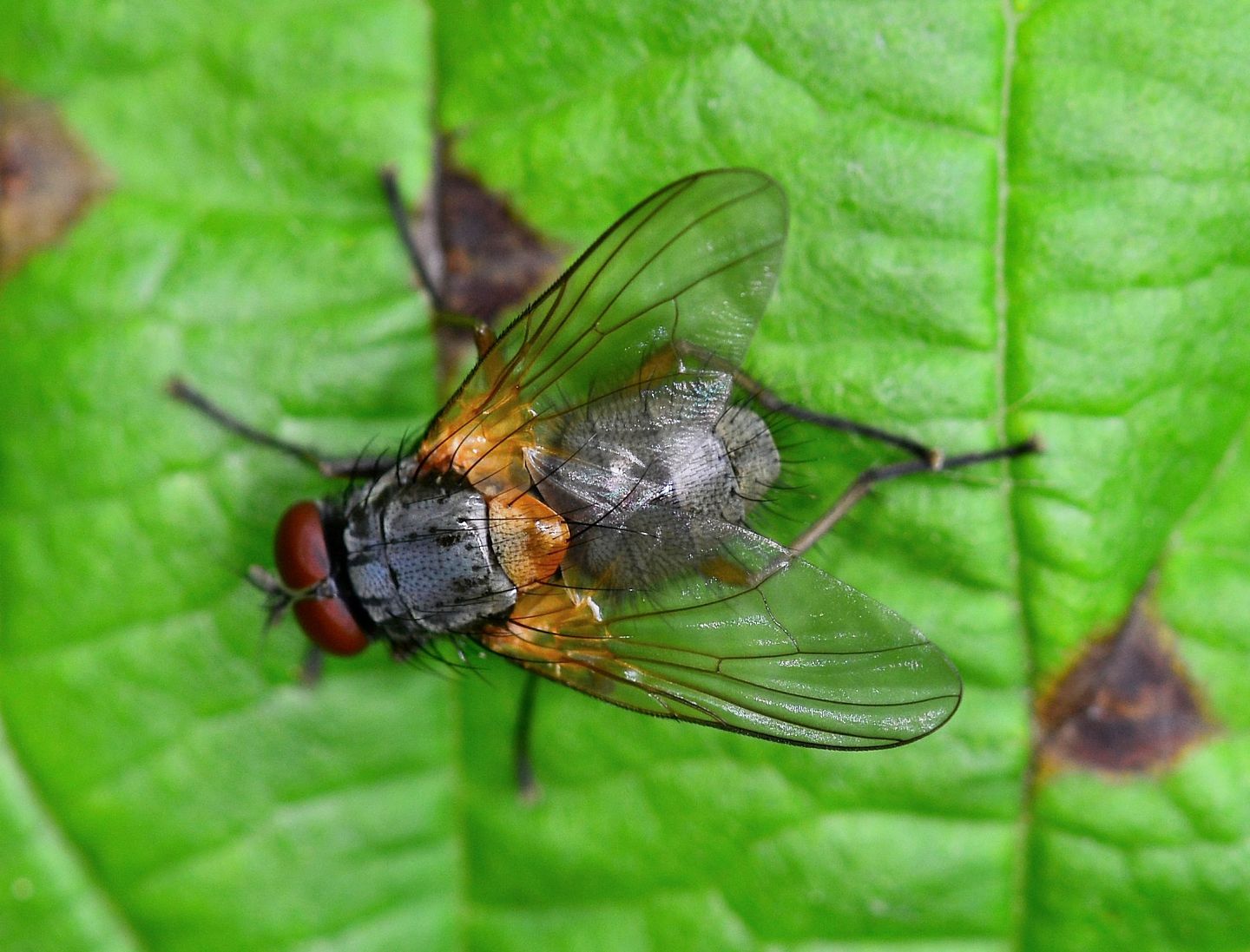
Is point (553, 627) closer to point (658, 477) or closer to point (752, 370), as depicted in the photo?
point (658, 477)

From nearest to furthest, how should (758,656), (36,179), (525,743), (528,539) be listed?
(758,656) → (528,539) → (36,179) → (525,743)

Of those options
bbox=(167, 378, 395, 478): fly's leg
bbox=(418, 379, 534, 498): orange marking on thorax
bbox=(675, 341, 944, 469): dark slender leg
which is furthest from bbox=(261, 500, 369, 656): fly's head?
bbox=(675, 341, 944, 469): dark slender leg

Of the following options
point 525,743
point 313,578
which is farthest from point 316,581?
point 525,743

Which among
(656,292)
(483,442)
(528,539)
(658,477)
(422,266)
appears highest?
(422,266)

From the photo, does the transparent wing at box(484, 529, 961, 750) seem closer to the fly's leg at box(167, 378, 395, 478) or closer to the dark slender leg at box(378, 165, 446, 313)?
the fly's leg at box(167, 378, 395, 478)

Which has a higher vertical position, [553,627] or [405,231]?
[405,231]

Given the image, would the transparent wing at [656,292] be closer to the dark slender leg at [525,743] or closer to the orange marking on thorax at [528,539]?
the orange marking on thorax at [528,539]
